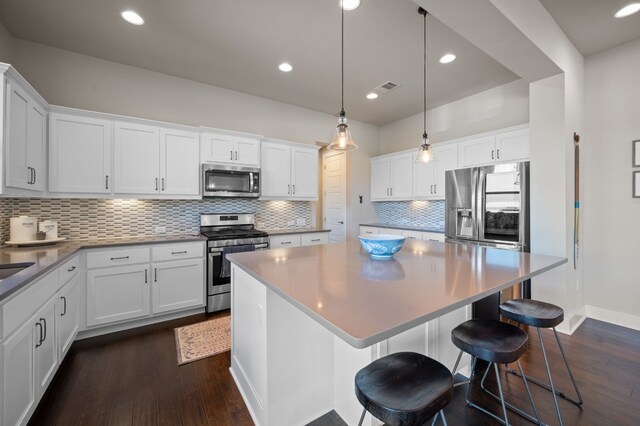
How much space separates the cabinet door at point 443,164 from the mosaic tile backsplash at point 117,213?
107 inches

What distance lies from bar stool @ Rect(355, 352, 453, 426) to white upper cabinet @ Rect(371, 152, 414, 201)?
12.5 feet

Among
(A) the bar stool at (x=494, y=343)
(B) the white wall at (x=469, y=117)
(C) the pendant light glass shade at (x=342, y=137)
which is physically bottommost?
(A) the bar stool at (x=494, y=343)

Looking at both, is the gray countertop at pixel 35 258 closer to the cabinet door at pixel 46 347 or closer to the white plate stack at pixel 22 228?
the white plate stack at pixel 22 228

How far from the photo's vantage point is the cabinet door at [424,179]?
4.33m

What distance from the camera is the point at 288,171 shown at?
13.8 ft

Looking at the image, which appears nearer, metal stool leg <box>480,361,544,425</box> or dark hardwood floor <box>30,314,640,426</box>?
metal stool leg <box>480,361,544,425</box>

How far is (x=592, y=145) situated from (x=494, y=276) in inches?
117

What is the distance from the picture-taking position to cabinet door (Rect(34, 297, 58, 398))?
1.66 meters

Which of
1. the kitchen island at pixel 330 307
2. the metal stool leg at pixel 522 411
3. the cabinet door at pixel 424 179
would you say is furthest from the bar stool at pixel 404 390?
the cabinet door at pixel 424 179

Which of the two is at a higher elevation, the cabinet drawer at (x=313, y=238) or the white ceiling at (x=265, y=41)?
the white ceiling at (x=265, y=41)

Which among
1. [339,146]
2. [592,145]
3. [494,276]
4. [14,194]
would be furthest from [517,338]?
[14,194]

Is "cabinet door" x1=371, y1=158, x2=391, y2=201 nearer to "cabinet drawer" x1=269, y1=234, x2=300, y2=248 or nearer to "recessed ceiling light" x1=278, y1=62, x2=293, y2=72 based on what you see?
"cabinet drawer" x1=269, y1=234, x2=300, y2=248

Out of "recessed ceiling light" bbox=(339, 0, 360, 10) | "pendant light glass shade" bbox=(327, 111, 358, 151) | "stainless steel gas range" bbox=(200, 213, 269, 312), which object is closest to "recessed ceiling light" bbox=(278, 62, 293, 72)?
"recessed ceiling light" bbox=(339, 0, 360, 10)

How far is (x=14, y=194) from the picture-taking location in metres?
2.06
